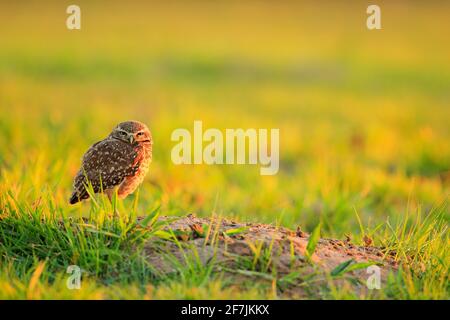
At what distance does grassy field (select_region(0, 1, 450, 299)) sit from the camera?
4719 mm

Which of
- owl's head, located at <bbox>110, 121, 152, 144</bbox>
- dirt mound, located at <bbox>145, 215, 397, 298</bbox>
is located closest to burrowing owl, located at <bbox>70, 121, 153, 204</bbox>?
owl's head, located at <bbox>110, 121, 152, 144</bbox>

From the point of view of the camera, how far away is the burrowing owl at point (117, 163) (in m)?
5.46

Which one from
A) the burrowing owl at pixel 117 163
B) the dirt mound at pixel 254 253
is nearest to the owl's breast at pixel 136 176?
the burrowing owl at pixel 117 163

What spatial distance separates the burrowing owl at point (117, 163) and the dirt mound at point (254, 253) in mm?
609

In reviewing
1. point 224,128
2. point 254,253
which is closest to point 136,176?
point 254,253

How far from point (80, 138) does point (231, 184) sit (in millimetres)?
1845

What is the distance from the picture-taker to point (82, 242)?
4719mm

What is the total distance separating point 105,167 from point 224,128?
5.32 metres

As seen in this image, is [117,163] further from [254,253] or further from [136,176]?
[254,253]

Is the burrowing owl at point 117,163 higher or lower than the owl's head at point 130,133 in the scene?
lower

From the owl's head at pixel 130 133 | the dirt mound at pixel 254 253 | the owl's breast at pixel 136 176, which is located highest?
the owl's head at pixel 130 133

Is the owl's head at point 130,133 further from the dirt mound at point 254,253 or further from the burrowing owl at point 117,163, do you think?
the dirt mound at point 254,253

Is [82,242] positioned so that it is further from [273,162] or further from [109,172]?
[273,162]
